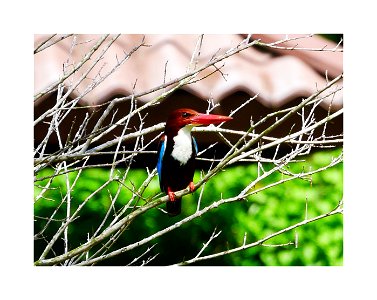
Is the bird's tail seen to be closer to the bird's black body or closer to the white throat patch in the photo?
the bird's black body

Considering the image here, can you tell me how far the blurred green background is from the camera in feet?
10.5

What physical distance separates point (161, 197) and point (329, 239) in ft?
2.72

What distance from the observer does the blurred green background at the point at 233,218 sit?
319 centimetres

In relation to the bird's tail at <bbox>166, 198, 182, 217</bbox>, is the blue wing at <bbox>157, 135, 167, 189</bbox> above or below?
above

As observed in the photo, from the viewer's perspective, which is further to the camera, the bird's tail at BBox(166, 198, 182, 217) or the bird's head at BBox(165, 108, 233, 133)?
the bird's tail at BBox(166, 198, 182, 217)

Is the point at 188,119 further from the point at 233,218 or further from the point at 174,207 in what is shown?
the point at 233,218

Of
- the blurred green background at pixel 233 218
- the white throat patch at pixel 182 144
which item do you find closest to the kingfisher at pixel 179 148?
the white throat patch at pixel 182 144

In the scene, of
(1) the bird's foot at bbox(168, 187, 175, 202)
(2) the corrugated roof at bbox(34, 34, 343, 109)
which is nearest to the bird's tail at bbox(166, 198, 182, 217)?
(1) the bird's foot at bbox(168, 187, 175, 202)

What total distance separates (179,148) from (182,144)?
2 centimetres

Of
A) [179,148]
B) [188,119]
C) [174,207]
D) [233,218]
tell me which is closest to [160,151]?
[179,148]

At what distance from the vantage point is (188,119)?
3.07 metres
